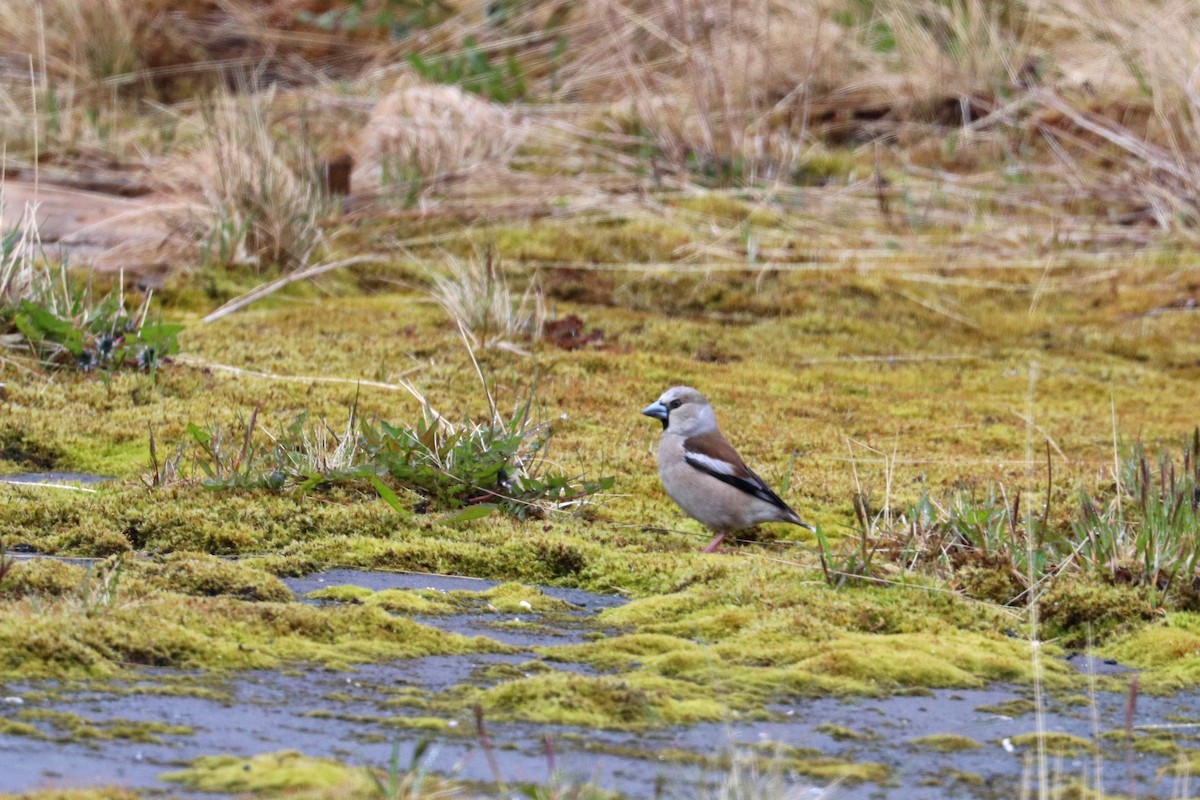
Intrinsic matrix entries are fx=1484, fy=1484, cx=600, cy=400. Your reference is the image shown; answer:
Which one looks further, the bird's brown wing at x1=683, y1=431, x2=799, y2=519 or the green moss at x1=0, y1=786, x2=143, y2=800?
the bird's brown wing at x1=683, y1=431, x2=799, y2=519

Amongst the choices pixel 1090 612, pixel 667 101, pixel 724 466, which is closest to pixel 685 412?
pixel 724 466

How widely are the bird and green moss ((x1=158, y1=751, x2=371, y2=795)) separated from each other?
238 cm

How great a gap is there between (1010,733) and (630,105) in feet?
31.0

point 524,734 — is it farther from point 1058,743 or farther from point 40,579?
point 40,579

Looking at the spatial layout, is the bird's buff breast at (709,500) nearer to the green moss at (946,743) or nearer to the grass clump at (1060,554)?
the grass clump at (1060,554)

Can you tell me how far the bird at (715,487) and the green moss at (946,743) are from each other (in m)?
1.79

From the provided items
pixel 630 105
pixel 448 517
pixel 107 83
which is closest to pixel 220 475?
pixel 448 517

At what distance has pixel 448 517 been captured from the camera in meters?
4.69

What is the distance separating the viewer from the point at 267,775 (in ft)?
8.27

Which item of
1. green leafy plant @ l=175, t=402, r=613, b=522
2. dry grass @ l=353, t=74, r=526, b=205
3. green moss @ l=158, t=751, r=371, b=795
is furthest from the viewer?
dry grass @ l=353, t=74, r=526, b=205

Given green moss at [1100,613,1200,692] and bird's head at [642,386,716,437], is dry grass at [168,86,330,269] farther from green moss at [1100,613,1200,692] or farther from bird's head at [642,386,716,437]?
green moss at [1100,613,1200,692]

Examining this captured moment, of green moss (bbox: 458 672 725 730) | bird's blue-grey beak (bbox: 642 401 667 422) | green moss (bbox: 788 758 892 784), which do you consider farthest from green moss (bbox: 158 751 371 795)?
bird's blue-grey beak (bbox: 642 401 667 422)

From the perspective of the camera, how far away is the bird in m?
4.90

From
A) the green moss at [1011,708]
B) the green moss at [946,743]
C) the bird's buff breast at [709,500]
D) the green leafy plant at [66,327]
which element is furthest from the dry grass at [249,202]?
the green moss at [946,743]
